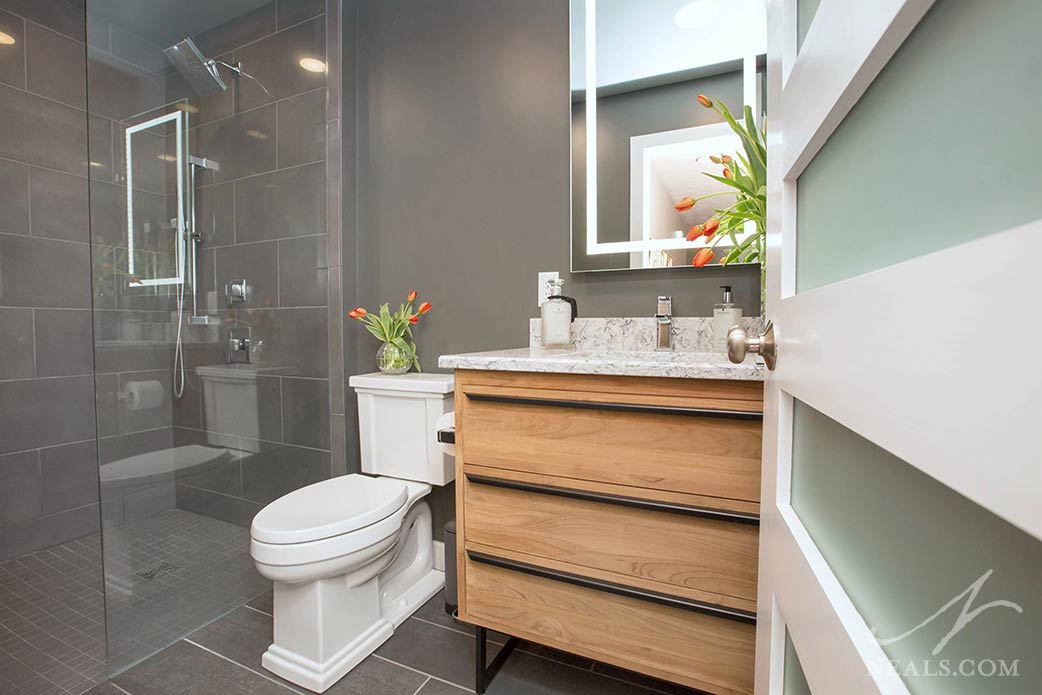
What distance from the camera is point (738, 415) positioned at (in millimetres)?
967

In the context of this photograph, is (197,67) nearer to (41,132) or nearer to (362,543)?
(41,132)

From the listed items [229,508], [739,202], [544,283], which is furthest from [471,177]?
[229,508]

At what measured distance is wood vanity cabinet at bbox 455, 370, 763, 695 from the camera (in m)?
1.00

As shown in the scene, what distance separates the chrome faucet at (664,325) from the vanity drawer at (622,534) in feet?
1.98

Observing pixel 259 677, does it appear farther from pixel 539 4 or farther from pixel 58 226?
pixel 539 4

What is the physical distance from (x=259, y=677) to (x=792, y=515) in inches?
62.7

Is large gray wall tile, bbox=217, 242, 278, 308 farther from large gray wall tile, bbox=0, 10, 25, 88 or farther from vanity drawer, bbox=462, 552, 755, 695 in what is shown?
vanity drawer, bbox=462, 552, 755, 695

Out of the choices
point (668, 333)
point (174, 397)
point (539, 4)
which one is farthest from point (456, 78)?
point (174, 397)

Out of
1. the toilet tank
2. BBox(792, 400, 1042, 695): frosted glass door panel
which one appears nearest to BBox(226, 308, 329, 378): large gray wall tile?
the toilet tank

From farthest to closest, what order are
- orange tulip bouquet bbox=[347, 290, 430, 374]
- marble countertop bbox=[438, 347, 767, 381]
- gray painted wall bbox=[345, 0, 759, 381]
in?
1. orange tulip bouquet bbox=[347, 290, 430, 374]
2. gray painted wall bbox=[345, 0, 759, 381]
3. marble countertop bbox=[438, 347, 767, 381]

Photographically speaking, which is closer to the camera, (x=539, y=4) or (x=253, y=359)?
(x=539, y=4)

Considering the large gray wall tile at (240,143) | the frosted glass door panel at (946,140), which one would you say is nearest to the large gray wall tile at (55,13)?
the large gray wall tile at (240,143)

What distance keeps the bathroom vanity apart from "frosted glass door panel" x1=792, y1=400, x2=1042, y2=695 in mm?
575

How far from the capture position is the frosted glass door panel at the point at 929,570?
0.66 ft
